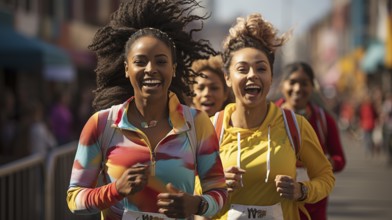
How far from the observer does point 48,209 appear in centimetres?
937

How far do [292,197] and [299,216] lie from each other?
1.24ft

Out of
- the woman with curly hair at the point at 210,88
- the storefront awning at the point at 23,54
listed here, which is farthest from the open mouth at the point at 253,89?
the storefront awning at the point at 23,54

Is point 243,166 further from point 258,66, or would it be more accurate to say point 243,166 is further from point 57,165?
point 57,165

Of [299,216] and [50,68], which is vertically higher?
[50,68]

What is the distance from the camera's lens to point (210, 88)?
6.52m

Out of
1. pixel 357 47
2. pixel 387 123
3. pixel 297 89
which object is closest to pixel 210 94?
pixel 297 89

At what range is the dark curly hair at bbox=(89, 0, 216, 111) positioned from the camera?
167 inches

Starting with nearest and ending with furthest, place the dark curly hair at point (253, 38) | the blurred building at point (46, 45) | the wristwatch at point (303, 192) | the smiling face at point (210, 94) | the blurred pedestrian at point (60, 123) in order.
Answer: the wristwatch at point (303, 192) < the dark curly hair at point (253, 38) < the smiling face at point (210, 94) < the blurred building at point (46, 45) < the blurred pedestrian at point (60, 123)

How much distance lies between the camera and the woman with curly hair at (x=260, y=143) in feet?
15.5

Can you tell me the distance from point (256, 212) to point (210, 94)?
1861 mm

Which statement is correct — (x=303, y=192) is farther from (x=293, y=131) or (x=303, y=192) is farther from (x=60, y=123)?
(x=60, y=123)

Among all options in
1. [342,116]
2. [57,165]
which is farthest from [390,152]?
[342,116]

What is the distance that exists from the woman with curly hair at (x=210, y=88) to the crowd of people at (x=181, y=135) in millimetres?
1346

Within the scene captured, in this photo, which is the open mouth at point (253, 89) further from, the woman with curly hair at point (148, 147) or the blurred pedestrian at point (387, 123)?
the blurred pedestrian at point (387, 123)
